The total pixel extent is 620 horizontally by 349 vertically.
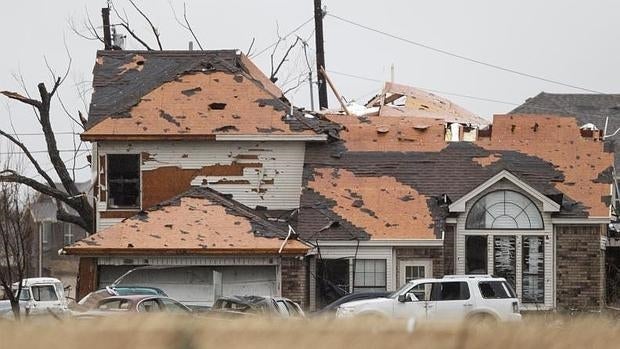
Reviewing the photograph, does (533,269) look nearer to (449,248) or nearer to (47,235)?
(449,248)

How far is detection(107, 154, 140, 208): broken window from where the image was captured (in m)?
33.7

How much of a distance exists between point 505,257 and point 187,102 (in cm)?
1012

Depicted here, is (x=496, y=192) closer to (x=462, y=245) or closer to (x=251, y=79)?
(x=462, y=245)

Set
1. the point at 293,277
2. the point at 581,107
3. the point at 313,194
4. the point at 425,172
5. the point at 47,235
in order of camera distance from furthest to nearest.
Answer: the point at 47,235
the point at 581,107
the point at 425,172
the point at 313,194
the point at 293,277

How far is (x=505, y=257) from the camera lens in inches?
1249

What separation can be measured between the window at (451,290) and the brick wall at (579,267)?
587 cm

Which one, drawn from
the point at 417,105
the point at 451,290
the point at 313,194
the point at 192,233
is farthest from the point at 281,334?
the point at 417,105

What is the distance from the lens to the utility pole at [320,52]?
4672 centimetres

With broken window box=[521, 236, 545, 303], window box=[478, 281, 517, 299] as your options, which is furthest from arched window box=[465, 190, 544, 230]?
window box=[478, 281, 517, 299]

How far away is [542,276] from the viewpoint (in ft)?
104

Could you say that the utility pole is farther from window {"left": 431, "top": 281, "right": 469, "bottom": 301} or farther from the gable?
window {"left": 431, "top": 281, "right": 469, "bottom": 301}

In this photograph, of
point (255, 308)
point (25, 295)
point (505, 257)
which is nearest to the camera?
point (255, 308)

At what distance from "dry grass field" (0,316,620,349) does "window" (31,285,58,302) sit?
28274 millimetres

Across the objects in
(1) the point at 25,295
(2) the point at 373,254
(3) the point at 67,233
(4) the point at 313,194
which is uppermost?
(4) the point at 313,194
